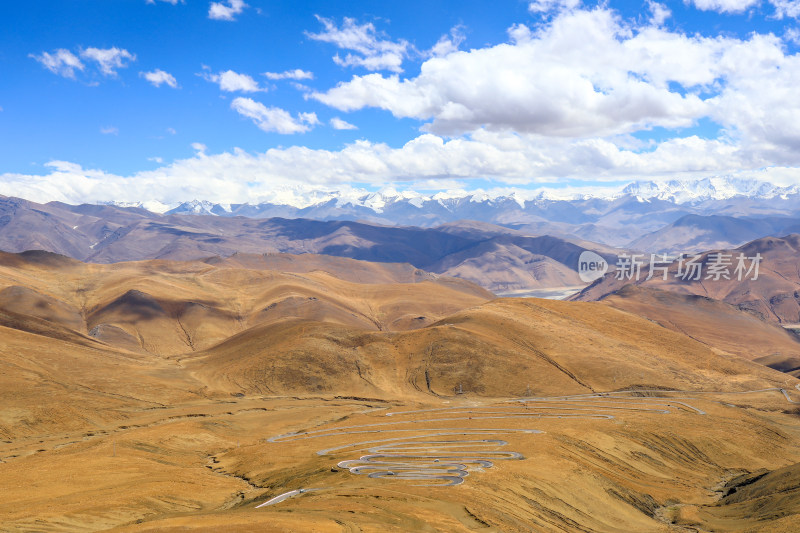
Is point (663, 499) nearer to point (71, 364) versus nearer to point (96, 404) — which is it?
point (96, 404)

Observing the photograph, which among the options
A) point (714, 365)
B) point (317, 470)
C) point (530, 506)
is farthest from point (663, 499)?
point (714, 365)

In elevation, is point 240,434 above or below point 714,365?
below

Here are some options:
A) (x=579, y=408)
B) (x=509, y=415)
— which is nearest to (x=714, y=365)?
(x=579, y=408)

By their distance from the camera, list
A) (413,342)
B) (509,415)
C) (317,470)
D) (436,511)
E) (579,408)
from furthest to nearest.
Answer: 1. (413,342)
2. (579,408)
3. (509,415)
4. (317,470)
5. (436,511)

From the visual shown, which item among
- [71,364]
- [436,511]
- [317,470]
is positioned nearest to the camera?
Result: [436,511]

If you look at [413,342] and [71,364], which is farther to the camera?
[413,342]

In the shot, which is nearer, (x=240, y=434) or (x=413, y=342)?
(x=240, y=434)

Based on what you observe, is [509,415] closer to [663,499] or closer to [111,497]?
[663,499]

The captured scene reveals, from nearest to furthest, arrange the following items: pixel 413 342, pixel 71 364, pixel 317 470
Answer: pixel 317 470 < pixel 71 364 < pixel 413 342


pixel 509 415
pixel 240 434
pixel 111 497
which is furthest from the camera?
pixel 509 415
